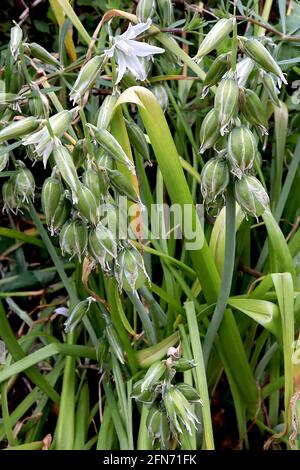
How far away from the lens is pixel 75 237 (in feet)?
2.54

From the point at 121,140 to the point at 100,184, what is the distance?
0.13m

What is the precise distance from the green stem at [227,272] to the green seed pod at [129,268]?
0.45ft

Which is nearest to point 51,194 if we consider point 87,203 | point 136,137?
point 87,203

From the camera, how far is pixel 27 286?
53.6 inches

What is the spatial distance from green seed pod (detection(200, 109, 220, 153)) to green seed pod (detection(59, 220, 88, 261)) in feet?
0.62

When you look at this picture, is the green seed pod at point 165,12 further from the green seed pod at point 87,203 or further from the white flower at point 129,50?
the green seed pod at point 87,203

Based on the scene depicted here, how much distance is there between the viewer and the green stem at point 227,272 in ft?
2.64

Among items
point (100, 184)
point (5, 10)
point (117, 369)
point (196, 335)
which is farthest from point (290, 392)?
point (5, 10)

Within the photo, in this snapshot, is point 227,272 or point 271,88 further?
point 227,272

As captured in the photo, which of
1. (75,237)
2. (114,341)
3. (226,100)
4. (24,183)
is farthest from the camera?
(114,341)

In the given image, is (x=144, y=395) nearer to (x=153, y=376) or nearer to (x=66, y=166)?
(x=153, y=376)

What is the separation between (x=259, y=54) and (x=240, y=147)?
112 mm

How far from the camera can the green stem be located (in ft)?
2.64

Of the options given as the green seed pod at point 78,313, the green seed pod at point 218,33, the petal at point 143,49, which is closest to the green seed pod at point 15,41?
the petal at point 143,49
